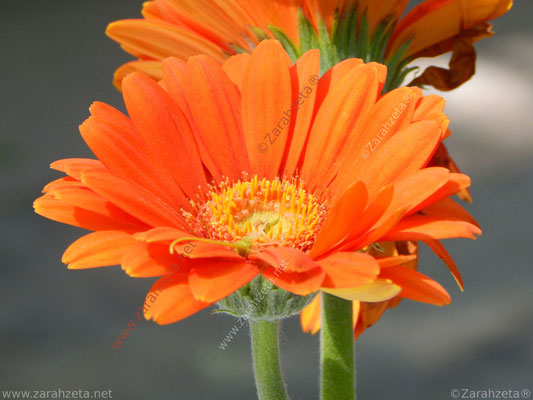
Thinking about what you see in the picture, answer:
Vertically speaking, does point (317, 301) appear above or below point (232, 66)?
below

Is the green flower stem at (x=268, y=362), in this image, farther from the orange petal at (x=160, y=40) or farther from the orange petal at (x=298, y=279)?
the orange petal at (x=160, y=40)

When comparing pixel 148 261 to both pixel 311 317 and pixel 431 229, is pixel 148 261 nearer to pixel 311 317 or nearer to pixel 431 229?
pixel 431 229

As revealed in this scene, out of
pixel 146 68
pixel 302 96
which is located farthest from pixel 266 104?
pixel 146 68

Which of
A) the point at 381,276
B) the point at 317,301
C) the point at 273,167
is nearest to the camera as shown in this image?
the point at 381,276

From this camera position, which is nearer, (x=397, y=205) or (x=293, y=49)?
(x=397, y=205)

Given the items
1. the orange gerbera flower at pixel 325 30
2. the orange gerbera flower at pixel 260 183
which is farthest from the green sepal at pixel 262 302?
the orange gerbera flower at pixel 325 30

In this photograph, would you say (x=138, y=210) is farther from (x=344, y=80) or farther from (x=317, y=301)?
(x=317, y=301)

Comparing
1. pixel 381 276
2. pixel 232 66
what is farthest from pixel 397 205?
Result: pixel 232 66
